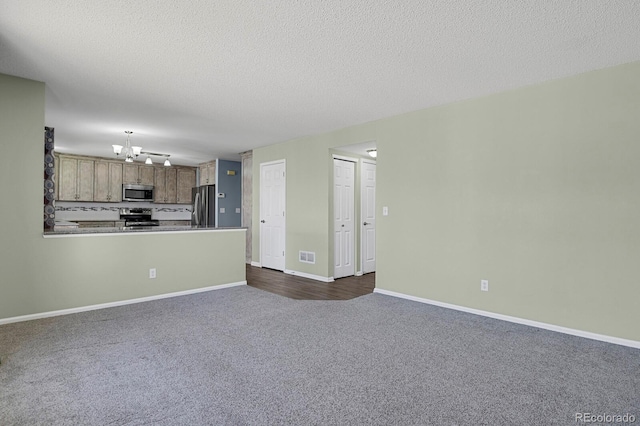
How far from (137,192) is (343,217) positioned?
557 centimetres

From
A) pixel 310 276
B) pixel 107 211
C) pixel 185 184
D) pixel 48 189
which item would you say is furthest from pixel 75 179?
pixel 310 276

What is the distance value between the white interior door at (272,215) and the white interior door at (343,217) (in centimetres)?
116

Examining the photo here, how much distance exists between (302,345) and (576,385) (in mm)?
1928

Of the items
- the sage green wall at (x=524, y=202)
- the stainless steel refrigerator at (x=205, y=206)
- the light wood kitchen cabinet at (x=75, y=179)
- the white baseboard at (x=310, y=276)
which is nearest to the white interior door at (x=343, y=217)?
the white baseboard at (x=310, y=276)

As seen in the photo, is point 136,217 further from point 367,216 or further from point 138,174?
point 367,216

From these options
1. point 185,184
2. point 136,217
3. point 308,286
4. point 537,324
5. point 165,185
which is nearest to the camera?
point 537,324

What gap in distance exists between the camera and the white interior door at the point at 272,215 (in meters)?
6.38

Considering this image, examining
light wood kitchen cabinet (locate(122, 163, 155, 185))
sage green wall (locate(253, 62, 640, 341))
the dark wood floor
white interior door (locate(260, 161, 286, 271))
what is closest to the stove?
light wood kitchen cabinet (locate(122, 163, 155, 185))

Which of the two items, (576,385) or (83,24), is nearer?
(576,385)

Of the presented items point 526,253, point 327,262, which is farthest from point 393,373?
point 327,262

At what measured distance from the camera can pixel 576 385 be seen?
7.29 feet

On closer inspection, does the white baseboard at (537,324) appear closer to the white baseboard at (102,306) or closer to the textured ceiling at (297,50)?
the textured ceiling at (297,50)

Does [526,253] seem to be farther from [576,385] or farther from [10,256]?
[10,256]

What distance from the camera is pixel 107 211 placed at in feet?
27.5
